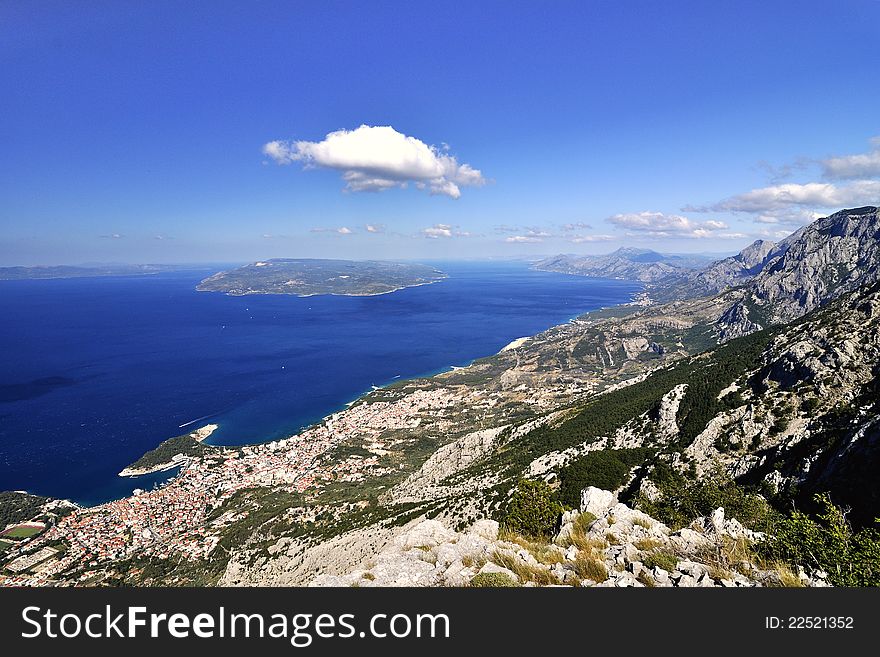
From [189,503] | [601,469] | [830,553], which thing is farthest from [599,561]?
[189,503]

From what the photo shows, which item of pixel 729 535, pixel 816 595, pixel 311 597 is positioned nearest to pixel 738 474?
pixel 729 535

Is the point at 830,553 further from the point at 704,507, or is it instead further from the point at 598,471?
the point at 598,471

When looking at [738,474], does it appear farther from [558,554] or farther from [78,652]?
[78,652]

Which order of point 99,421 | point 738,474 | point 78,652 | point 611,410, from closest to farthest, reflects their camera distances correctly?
point 78,652, point 738,474, point 611,410, point 99,421

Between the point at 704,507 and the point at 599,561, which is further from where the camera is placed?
the point at 704,507

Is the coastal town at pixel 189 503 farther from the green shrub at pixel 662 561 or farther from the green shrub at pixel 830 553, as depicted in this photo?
the green shrub at pixel 830 553
